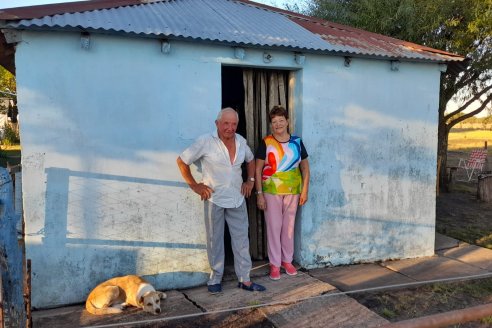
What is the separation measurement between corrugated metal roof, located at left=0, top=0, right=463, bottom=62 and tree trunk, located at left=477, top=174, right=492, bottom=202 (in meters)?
5.74

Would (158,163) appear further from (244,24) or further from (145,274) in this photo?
(244,24)

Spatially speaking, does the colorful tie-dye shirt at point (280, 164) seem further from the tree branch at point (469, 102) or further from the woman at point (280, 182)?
the tree branch at point (469, 102)

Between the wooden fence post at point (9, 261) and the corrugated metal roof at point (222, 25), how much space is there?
1826mm

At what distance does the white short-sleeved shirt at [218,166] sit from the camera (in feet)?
14.1

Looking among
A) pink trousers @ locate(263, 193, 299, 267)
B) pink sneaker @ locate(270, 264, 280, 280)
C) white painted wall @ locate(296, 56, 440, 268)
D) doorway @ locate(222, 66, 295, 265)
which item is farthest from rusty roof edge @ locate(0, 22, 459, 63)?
pink sneaker @ locate(270, 264, 280, 280)

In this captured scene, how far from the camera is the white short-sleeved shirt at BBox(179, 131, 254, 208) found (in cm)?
430

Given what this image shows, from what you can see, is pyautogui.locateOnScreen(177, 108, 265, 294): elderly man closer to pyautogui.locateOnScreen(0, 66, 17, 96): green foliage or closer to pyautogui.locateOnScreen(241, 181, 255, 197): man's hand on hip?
pyautogui.locateOnScreen(241, 181, 255, 197): man's hand on hip

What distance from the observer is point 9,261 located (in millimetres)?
2760

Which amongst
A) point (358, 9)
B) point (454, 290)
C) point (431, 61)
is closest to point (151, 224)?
point (454, 290)

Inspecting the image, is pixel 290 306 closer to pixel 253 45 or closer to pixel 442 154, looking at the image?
pixel 253 45

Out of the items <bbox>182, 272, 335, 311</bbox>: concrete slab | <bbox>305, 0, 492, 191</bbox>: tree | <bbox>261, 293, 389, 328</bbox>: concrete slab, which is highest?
<bbox>305, 0, 492, 191</bbox>: tree

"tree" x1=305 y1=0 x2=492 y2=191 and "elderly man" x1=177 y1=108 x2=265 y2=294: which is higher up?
"tree" x1=305 y1=0 x2=492 y2=191

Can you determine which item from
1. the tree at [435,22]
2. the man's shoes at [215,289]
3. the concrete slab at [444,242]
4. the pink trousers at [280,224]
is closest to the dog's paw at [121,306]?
the man's shoes at [215,289]

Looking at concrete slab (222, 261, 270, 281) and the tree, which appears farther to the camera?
the tree
